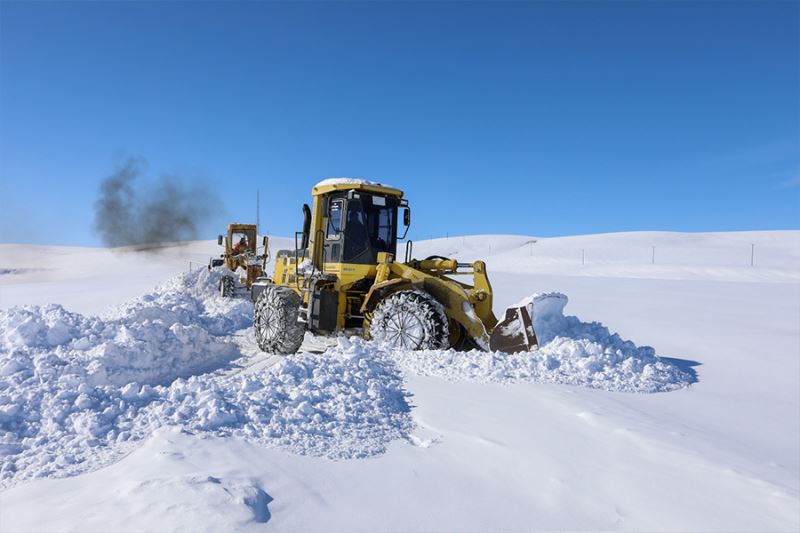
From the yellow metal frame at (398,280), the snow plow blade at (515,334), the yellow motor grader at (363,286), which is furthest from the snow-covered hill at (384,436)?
the yellow metal frame at (398,280)

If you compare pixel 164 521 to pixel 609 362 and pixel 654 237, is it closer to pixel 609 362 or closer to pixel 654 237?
pixel 609 362

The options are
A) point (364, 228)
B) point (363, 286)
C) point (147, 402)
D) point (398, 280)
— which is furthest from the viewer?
point (363, 286)

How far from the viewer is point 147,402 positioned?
14.8ft

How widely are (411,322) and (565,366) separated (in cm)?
201

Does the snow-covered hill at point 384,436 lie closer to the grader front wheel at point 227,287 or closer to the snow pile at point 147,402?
the snow pile at point 147,402

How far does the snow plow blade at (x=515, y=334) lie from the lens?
22.1ft

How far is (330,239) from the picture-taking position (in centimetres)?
841

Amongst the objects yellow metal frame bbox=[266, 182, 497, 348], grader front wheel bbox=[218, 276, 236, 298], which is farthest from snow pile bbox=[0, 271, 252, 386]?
grader front wheel bbox=[218, 276, 236, 298]

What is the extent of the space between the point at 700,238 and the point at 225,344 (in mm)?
52191

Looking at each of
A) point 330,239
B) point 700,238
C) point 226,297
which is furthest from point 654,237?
point 330,239

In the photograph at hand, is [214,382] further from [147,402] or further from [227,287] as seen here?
[227,287]

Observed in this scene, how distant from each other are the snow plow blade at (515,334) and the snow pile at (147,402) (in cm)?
158

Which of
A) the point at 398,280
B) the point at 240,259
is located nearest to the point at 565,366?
the point at 398,280

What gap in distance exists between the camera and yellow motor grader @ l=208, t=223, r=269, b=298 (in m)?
16.0
